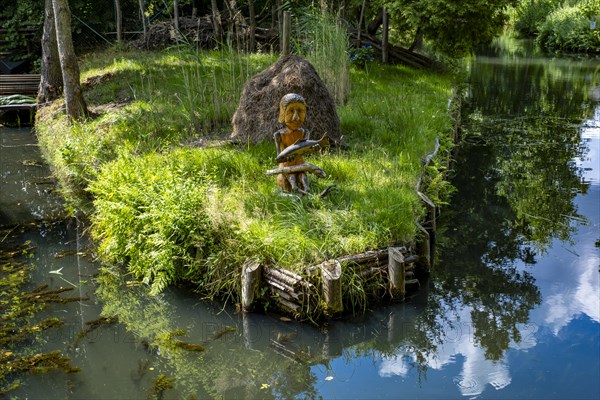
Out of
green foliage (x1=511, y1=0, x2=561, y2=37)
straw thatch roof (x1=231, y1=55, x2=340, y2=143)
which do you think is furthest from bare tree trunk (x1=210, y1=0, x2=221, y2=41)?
green foliage (x1=511, y1=0, x2=561, y2=37)

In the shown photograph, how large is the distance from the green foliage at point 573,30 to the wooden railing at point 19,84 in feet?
76.2

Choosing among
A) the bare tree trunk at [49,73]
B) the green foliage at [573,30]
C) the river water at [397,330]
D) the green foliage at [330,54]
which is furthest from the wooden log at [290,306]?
the green foliage at [573,30]

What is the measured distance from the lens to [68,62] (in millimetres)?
10352

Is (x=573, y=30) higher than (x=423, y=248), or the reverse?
(x=573, y=30)

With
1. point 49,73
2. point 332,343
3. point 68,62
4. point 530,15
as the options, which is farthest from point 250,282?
point 530,15

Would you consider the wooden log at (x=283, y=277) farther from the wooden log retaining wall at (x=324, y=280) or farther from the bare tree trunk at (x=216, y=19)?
the bare tree trunk at (x=216, y=19)

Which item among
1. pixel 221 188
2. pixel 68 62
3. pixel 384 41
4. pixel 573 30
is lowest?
pixel 221 188

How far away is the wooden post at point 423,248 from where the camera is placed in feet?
20.7

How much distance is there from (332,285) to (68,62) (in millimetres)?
7169

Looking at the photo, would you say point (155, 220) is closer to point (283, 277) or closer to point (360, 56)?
point (283, 277)

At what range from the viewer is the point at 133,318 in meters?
5.83

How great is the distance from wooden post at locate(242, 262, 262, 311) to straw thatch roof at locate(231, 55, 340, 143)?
3.10 meters

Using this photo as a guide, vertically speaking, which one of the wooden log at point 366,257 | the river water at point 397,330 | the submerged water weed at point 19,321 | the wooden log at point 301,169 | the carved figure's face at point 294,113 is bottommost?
the river water at point 397,330

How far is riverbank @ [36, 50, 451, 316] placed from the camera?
231 inches
